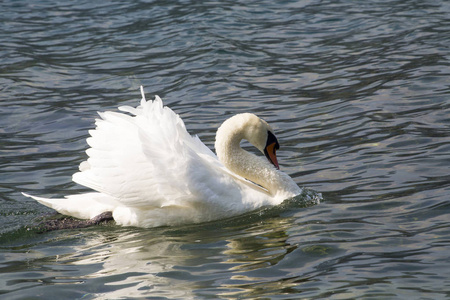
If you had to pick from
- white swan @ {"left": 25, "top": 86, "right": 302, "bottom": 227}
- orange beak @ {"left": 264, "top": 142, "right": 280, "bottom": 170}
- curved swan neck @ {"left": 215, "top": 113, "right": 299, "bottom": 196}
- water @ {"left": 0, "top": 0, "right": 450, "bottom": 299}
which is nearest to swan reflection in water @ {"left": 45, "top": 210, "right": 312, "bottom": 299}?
water @ {"left": 0, "top": 0, "right": 450, "bottom": 299}

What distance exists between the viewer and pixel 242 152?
7.65m

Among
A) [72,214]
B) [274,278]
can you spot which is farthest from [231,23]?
[274,278]

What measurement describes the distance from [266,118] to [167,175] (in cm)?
378

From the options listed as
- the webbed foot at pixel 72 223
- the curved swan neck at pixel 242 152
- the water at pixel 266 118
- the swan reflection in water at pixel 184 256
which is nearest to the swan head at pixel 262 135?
the curved swan neck at pixel 242 152

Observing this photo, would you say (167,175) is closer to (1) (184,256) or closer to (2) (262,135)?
(1) (184,256)

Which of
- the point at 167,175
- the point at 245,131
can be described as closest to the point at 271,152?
the point at 245,131

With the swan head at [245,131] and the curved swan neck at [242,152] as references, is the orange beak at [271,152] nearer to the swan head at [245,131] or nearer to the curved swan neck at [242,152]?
the swan head at [245,131]

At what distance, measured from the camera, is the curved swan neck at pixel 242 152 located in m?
7.57

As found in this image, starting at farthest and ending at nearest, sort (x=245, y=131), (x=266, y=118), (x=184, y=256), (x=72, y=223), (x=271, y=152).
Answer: (x=266, y=118) < (x=271, y=152) < (x=245, y=131) < (x=72, y=223) < (x=184, y=256)

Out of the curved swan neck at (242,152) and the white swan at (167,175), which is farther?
the curved swan neck at (242,152)

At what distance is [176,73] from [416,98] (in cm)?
453

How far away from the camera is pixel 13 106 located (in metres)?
11.8

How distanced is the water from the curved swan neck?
453mm

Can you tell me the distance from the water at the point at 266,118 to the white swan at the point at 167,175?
178 mm
